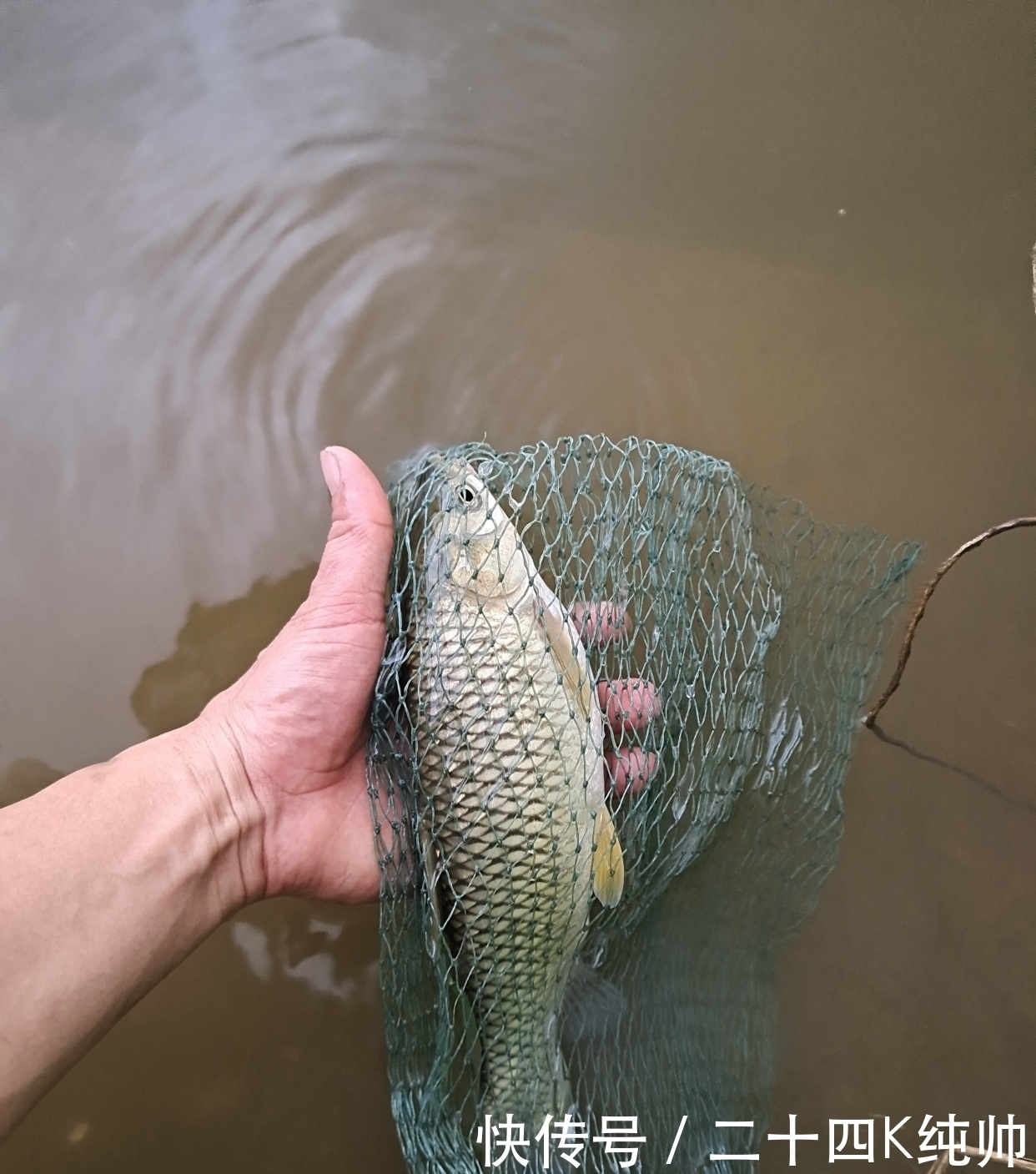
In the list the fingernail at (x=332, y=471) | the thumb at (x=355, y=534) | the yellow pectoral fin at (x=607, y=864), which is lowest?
the yellow pectoral fin at (x=607, y=864)

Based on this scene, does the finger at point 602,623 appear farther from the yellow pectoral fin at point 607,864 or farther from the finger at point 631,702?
the yellow pectoral fin at point 607,864

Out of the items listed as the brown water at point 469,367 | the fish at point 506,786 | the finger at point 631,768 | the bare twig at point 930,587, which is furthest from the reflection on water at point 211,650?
the bare twig at point 930,587

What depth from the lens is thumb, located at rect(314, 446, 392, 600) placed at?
1.50m

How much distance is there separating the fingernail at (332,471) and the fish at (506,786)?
0.59 feet

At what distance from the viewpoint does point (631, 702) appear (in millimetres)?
1560

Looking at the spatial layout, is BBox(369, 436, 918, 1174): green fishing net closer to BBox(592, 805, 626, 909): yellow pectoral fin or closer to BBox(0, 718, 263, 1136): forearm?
BBox(592, 805, 626, 909): yellow pectoral fin

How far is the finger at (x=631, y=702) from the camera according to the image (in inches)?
61.8

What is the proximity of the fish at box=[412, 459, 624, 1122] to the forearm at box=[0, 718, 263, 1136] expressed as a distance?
36 cm

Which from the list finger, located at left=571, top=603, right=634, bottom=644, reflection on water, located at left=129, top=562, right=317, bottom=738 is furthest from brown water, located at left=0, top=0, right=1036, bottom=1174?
finger, located at left=571, top=603, right=634, bottom=644

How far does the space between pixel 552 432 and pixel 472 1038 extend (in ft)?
4.13

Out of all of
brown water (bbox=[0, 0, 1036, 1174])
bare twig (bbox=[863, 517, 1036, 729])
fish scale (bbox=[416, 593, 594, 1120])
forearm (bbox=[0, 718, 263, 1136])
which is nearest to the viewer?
forearm (bbox=[0, 718, 263, 1136])

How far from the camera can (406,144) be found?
214 cm

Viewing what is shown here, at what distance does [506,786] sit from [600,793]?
0.18 m

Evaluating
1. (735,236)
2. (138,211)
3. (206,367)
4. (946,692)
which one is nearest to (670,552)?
(946,692)
